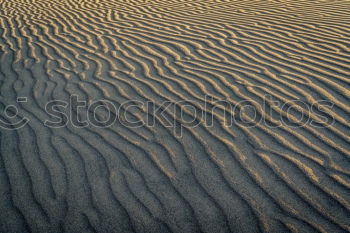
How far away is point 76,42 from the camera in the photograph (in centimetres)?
493

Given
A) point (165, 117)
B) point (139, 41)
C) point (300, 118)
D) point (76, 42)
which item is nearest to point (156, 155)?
point (165, 117)

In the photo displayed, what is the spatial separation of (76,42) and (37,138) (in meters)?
2.81

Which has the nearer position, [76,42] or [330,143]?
[330,143]

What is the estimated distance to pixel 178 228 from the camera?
1830mm

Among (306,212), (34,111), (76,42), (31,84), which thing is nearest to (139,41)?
(76,42)

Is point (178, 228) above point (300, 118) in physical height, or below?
below

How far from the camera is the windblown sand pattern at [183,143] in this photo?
74.7 inches

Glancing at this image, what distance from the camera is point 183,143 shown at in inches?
97.3

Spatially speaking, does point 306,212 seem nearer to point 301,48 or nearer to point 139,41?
point 301,48

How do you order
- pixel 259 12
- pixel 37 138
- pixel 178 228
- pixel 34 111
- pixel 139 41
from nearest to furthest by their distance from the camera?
pixel 178 228 < pixel 37 138 < pixel 34 111 < pixel 139 41 < pixel 259 12

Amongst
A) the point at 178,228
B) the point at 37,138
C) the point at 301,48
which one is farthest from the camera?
the point at 301,48

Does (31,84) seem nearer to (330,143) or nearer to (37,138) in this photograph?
(37,138)

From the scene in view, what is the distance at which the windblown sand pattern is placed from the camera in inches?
74.7

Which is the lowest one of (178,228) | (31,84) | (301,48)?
(31,84)
